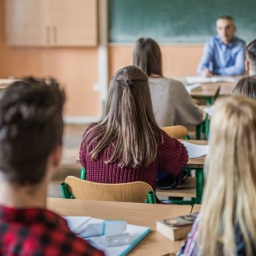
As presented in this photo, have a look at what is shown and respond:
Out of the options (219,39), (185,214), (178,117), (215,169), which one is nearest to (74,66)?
(219,39)

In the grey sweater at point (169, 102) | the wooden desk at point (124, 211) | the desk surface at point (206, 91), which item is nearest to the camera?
the wooden desk at point (124, 211)

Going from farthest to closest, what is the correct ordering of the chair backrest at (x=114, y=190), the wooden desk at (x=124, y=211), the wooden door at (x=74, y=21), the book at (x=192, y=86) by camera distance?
the wooden door at (x=74, y=21) < the book at (x=192, y=86) < the chair backrest at (x=114, y=190) < the wooden desk at (x=124, y=211)

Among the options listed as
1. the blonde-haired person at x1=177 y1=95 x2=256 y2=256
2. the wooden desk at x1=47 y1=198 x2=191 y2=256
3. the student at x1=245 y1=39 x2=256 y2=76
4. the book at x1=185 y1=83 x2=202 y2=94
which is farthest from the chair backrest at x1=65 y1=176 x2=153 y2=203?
the book at x1=185 y1=83 x2=202 y2=94

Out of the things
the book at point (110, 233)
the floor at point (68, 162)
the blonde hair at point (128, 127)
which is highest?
the blonde hair at point (128, 127)

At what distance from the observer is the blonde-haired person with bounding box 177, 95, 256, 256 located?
4.49 feet

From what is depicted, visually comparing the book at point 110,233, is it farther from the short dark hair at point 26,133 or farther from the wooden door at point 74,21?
the wooden door at point 74,21

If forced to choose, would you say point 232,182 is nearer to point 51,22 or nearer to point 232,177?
point 232,177

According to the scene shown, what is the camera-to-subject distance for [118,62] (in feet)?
25.2

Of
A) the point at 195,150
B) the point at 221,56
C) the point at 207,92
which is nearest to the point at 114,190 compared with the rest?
the point at 195,150

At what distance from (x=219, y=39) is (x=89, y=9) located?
1.98m

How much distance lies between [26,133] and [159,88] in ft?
8.96

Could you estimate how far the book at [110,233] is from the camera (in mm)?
1742

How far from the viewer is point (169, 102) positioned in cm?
390

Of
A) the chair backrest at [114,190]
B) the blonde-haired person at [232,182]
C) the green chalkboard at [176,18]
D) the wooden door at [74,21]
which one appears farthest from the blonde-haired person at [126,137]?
the wooden door at [74,21]
